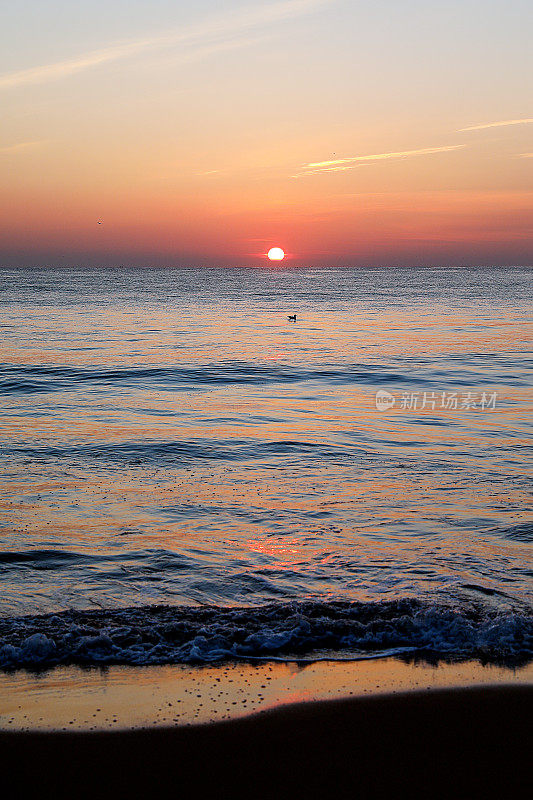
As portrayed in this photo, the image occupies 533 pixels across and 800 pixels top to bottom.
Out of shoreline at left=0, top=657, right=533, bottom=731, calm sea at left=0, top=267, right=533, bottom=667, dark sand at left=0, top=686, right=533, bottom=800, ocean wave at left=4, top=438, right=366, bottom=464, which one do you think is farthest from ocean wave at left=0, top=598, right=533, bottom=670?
ocean wave at left=4, top=438, right=366, bottom=464

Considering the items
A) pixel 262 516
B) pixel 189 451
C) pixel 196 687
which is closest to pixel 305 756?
pixel 196 687

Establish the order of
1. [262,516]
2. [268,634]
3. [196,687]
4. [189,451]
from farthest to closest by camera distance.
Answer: [189,451] → [262,516] → [268,634] → [196,687]

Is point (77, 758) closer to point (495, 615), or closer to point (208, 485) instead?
point (495, 615)

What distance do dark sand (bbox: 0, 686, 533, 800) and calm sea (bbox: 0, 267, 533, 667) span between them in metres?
0.88

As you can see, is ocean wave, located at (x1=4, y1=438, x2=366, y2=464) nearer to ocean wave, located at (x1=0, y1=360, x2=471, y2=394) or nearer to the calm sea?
the calm sea

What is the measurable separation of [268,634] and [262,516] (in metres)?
3.06

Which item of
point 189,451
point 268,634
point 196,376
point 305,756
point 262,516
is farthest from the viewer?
point 196,376

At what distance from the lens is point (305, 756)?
412 cm

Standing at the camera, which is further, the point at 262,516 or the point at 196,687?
the point at 262,516

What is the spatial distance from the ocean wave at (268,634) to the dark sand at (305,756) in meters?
0.79

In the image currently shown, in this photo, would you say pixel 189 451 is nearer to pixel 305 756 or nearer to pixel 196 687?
pixel 196 687

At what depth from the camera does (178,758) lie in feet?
13.4

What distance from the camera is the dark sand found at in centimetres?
385

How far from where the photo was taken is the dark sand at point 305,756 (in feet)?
12.6
